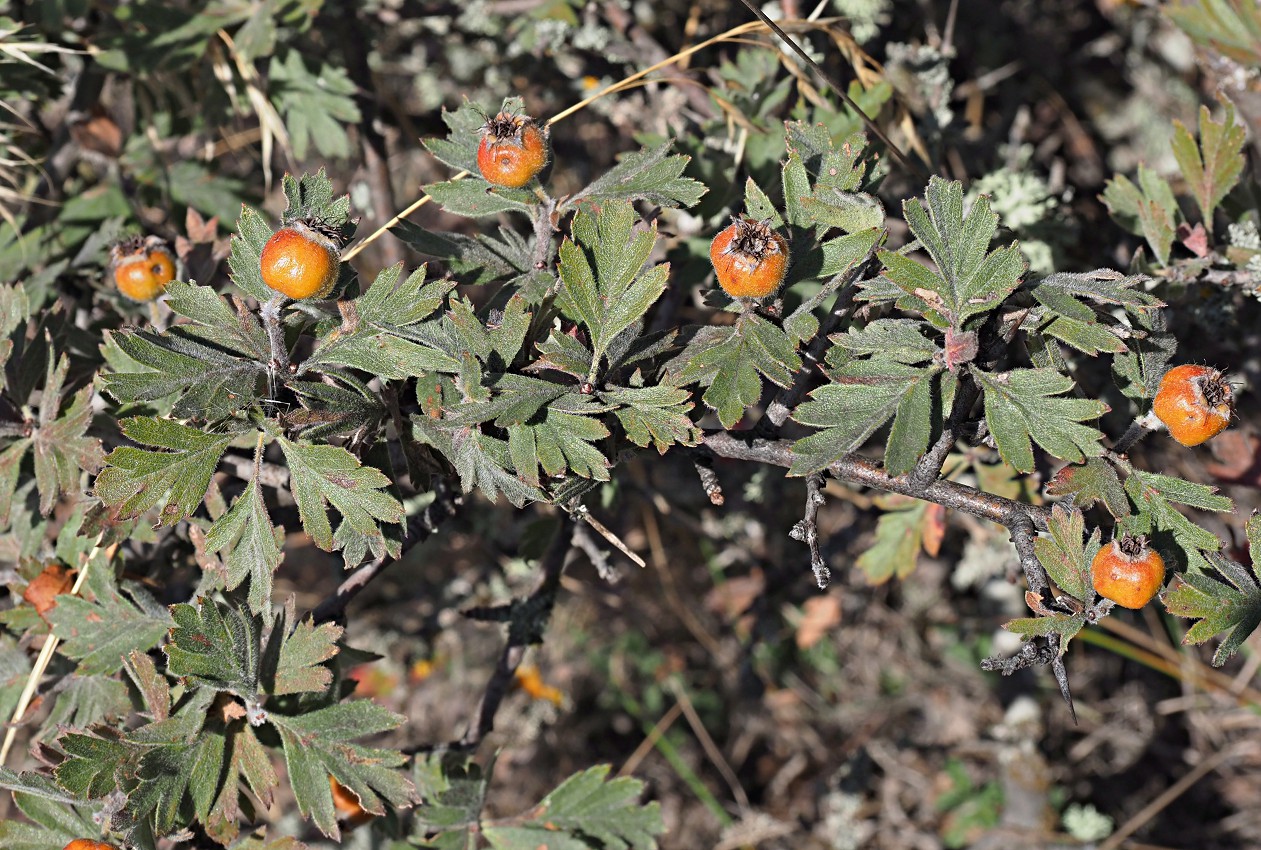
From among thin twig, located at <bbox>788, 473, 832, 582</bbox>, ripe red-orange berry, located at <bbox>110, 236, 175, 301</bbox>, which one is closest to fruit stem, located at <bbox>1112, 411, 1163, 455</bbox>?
thin twig, located at <bbox>788, 473, 832, 582</bbox>

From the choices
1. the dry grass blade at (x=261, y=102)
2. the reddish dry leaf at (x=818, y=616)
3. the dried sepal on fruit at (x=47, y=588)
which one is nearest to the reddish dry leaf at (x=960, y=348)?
the dried sepal on fruit at (x=47, y=588)

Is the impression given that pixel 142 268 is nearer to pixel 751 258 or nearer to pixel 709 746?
pixel 751 258

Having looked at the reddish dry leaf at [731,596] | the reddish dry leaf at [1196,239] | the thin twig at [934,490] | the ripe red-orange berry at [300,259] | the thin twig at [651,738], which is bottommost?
the thin twig at [651,738]

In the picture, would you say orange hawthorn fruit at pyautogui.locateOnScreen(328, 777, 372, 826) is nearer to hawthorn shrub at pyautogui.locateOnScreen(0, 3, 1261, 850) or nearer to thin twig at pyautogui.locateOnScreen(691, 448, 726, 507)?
hawthorn shrub at pyautogui.locateOnScreen(0, 3, 1261, 850)

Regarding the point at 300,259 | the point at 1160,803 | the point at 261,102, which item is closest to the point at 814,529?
the point at 300,259

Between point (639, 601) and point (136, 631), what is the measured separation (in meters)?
2.29

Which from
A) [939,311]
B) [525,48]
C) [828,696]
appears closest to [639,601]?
[828,696]

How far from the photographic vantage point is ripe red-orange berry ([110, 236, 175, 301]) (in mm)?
1770

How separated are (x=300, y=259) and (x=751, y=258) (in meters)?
0.59

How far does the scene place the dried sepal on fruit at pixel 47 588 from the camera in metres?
1.73

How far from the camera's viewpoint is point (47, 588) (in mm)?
1739

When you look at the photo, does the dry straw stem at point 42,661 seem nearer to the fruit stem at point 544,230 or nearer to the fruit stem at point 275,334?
the fruit stem at point 275,334

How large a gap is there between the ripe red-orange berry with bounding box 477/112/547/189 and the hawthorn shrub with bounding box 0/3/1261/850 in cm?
5

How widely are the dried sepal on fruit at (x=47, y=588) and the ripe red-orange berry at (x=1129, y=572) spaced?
5.48 feet
